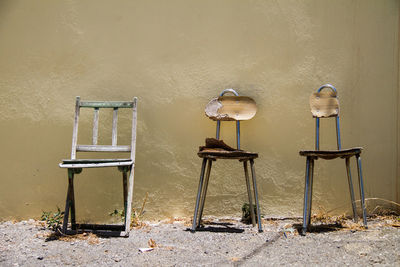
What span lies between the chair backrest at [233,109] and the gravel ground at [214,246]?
0.81 metres

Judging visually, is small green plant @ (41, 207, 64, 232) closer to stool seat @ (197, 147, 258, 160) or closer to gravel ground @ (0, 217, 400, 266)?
gravel ground @ (0, 217, 400, 266)

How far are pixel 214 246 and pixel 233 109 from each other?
3.76ft

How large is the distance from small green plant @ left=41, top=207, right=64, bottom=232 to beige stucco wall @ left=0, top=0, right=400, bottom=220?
0.22 ft

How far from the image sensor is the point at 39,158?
3490 mm

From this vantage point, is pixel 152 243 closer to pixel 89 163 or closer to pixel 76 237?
pixel 76 237

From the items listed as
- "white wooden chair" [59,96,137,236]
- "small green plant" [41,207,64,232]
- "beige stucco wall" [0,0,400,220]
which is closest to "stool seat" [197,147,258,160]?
"beige stucco wall" [0,0,400,220]

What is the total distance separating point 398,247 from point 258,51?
6.11 feet

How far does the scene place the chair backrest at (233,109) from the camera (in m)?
3.37

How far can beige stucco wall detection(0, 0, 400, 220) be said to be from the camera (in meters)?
3.49

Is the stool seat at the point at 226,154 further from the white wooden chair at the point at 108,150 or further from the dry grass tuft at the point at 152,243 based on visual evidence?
the dry grass tuft at the point at 152,243

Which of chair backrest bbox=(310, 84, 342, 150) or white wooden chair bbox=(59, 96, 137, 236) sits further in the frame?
chair backrest bbox=(310, 84, 342, 150)

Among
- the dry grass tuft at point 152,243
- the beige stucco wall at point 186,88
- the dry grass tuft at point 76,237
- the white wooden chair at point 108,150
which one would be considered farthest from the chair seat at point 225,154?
the dry grass tuft at point 76,237

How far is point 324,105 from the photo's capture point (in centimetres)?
330

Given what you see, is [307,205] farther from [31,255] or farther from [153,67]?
[31,255]
